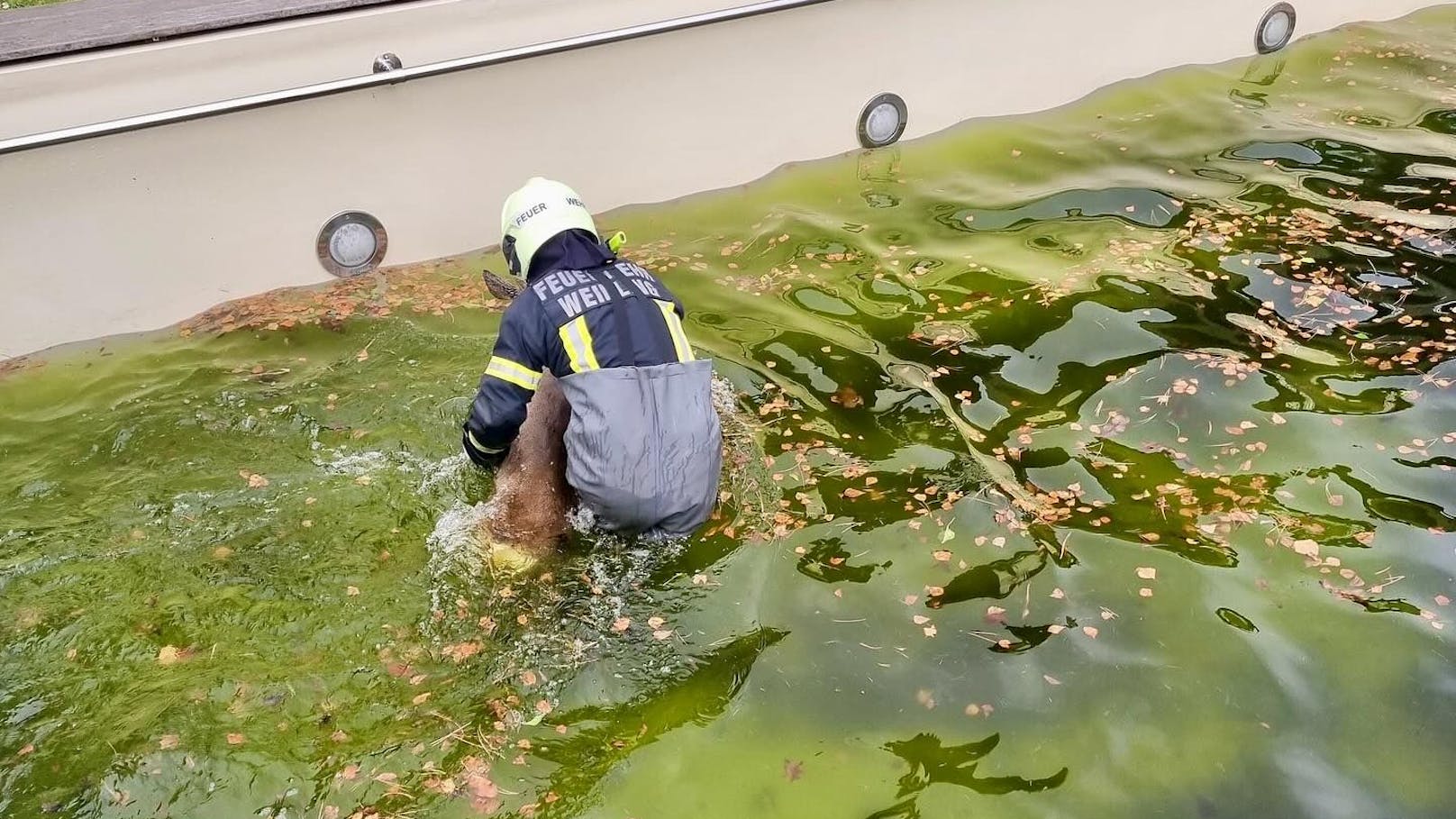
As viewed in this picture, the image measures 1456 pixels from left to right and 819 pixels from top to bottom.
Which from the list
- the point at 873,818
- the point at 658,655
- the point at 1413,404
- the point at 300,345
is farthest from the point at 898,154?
the point at 873,818

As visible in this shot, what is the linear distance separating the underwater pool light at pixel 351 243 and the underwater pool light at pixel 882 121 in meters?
3.55

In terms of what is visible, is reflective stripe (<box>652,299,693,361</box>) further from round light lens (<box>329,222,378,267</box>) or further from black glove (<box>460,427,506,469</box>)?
round light lens (<box>329,222,378,267</box>)

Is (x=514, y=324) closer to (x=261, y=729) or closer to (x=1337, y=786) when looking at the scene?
(x=261, y=729)

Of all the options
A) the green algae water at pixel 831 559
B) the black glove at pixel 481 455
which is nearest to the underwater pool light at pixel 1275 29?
the green algae water at pixel 831 559

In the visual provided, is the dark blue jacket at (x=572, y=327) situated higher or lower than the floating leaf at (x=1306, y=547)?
higher

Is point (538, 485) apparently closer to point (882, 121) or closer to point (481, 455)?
point (481, 455)

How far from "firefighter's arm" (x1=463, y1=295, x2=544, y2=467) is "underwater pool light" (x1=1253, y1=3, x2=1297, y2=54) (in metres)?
7.79

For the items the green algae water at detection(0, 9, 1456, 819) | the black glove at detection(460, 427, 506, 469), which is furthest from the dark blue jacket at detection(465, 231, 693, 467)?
the green algae water at detection(0, 9, 1456, 819)

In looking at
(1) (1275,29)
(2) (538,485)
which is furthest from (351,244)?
(1) (1275,29)

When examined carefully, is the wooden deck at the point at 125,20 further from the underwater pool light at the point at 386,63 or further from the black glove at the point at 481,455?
the black glove at the point at 481,455

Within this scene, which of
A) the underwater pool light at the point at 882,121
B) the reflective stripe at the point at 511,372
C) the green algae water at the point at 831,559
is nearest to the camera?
the green algae water at the point at 831,559

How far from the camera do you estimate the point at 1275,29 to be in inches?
352

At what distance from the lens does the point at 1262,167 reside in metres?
7.64

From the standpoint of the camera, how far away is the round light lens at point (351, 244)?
6254 mm
